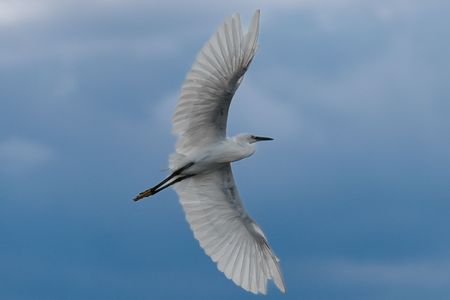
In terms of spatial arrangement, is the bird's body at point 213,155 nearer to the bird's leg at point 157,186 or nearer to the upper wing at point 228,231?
the bird's leg at point 157,186

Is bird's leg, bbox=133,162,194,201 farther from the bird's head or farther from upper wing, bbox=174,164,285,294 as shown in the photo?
the bird's head

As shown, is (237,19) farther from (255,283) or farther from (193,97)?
(255,283)

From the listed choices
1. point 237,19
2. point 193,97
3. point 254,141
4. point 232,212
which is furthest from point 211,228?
point 237,19

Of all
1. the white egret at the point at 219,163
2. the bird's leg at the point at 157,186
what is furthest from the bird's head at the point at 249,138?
the bird's leg at the point at 157,186

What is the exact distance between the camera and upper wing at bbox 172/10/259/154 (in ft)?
50.4

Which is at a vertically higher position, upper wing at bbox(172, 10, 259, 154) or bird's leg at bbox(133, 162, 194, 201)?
upper wing at bbox(172, 10, 259, 154)

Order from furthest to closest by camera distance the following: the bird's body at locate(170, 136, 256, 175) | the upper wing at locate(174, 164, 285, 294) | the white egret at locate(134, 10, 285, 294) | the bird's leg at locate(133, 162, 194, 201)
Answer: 1. the upper wing at locate(174, 164, 285, 294)
2. the bird's leg at locate(133, 162, 194, 201)
3. the bird's body at locate(170, 136, 256, 175)
4. the white egret at locate(134, 10, 285, 294)

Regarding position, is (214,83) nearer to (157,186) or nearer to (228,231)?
(157,186)

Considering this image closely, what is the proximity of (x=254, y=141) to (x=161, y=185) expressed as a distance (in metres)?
2.02

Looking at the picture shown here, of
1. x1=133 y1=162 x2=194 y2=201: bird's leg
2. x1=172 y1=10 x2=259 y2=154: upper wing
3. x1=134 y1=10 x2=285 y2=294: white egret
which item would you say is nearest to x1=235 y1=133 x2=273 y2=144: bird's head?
x1=134 y1=10 x2=285 y2=294: white egret

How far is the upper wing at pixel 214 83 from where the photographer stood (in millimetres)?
15359

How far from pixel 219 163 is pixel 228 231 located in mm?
1645

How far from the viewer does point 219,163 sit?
16.8m

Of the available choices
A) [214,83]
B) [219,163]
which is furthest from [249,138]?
[214,83]
